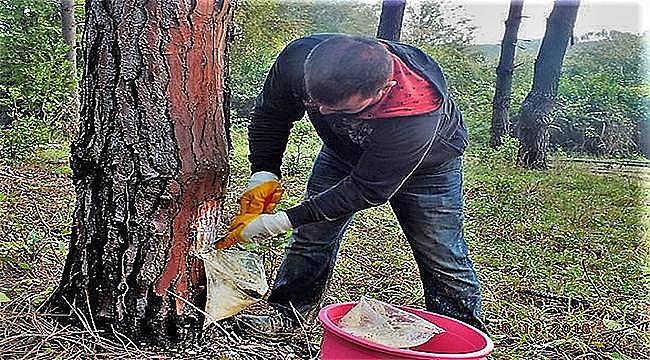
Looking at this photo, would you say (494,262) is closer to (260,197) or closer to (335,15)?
(335,15)

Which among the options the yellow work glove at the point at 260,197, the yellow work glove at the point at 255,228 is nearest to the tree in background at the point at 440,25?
the yellow work glove at the point at 260,197

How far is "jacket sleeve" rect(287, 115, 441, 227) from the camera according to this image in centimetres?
123

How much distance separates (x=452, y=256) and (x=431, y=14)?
4.70 feet

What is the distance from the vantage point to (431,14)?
2709 mm

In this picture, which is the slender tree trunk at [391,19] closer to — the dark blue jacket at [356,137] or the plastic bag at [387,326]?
the dark blue jacket at [356,137]

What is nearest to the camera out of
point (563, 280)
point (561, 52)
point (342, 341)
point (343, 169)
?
point (342, 341)

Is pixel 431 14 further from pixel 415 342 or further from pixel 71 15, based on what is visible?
pixel 71 15

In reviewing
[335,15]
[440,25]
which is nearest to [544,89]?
[440,25]

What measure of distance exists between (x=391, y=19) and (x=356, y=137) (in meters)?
0.87

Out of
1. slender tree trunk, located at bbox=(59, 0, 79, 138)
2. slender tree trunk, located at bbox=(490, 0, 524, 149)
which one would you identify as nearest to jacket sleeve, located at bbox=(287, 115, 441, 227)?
slender tree trunk, located at bbox=(490, 0, 524, 149)

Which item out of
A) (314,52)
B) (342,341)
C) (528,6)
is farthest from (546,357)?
(528,6)

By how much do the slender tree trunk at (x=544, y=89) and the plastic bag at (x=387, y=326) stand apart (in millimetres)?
→ 2989

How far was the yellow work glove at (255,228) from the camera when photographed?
1.29 meters

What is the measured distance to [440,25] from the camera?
2.72 metres
